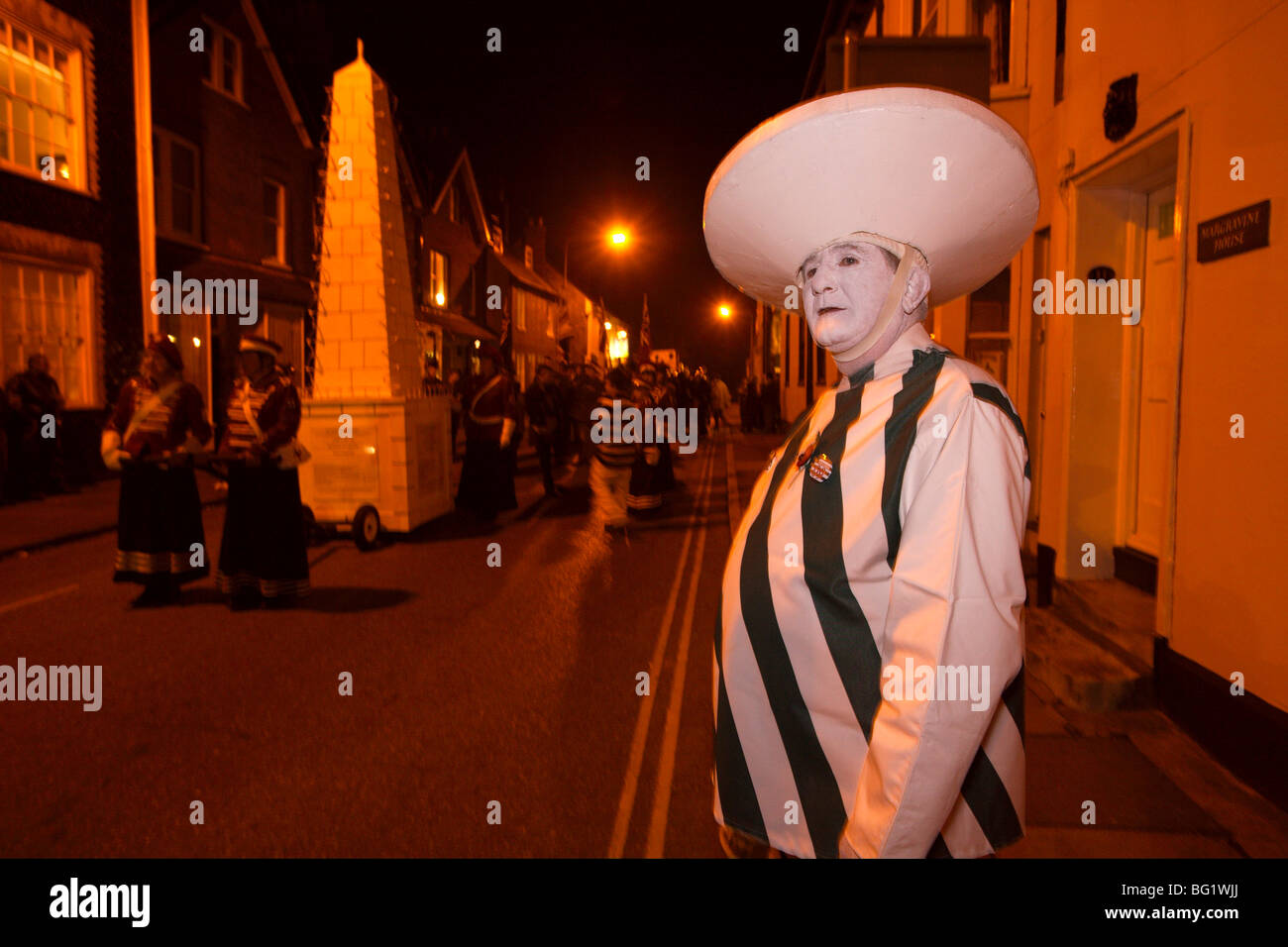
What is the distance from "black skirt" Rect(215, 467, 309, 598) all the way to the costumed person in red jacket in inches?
194

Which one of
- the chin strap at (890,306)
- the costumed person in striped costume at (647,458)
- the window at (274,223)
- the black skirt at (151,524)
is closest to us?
the chin strap at (890,306)

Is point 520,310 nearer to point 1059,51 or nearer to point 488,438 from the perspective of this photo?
point 488,438

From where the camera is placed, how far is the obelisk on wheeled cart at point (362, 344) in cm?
1040

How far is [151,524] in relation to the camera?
22.6 feet

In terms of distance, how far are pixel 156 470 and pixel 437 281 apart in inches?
979

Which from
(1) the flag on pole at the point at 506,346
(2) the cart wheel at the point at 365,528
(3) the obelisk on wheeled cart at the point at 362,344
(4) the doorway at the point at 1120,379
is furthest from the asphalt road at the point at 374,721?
(1) the flag on pole at the point at 506,346

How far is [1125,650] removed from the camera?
512cm

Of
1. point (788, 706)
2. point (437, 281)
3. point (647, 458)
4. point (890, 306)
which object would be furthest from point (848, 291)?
point (437, 281)

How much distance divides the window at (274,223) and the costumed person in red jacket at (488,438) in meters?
12.2

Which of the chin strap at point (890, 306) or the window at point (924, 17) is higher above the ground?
the window at point (924, 17)

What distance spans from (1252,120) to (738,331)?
82.2 meters

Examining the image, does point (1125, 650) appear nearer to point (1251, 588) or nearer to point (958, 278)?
point (1251, 588)

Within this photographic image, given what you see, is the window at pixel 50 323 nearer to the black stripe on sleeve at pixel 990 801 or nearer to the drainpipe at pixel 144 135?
the drainpipe at pixel 144 135
